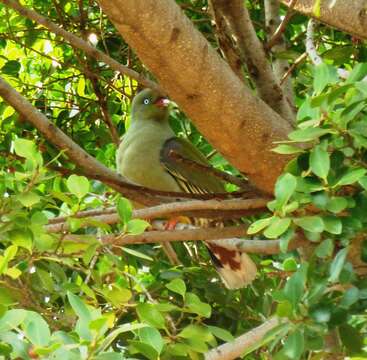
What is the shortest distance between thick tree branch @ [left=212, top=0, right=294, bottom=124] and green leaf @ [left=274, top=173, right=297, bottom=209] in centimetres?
88

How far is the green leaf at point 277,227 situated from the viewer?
7.68 ft

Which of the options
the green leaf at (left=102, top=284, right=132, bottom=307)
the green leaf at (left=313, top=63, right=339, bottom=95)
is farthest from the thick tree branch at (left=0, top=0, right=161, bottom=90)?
the green leaf at (left=313, top=63, right=339, bottom=95)

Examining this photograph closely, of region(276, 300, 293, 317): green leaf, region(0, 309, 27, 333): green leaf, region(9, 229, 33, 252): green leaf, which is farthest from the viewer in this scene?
region(9, 229, 33, 252): green leaf

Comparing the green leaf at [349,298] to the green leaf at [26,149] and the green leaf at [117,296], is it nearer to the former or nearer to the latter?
the green leaf at [117,296]

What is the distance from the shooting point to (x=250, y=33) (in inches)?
127

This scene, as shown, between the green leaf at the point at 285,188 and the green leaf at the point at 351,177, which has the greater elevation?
the green leaf at the point at 351,177

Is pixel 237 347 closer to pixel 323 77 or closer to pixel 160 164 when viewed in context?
pixel 323 77

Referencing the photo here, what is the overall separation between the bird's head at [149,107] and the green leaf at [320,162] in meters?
2.49

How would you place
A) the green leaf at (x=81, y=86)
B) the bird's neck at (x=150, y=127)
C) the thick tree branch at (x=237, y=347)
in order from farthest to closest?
the green leaf at (x=81, y=86), the bird's neck at (x=150, y=127), the thick tree branch at (x=237, y=347)

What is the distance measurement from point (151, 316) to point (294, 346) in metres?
0.44

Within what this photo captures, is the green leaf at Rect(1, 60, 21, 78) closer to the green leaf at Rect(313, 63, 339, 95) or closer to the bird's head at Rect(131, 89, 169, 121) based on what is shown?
the bird's head at Rect(131, 89, 169, 121)

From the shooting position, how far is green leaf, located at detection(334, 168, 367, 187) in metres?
2.30

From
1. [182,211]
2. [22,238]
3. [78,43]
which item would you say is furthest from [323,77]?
[78,43]

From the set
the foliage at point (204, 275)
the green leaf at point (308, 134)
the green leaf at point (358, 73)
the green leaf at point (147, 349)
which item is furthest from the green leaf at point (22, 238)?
the green leaf at point (358, 73)
